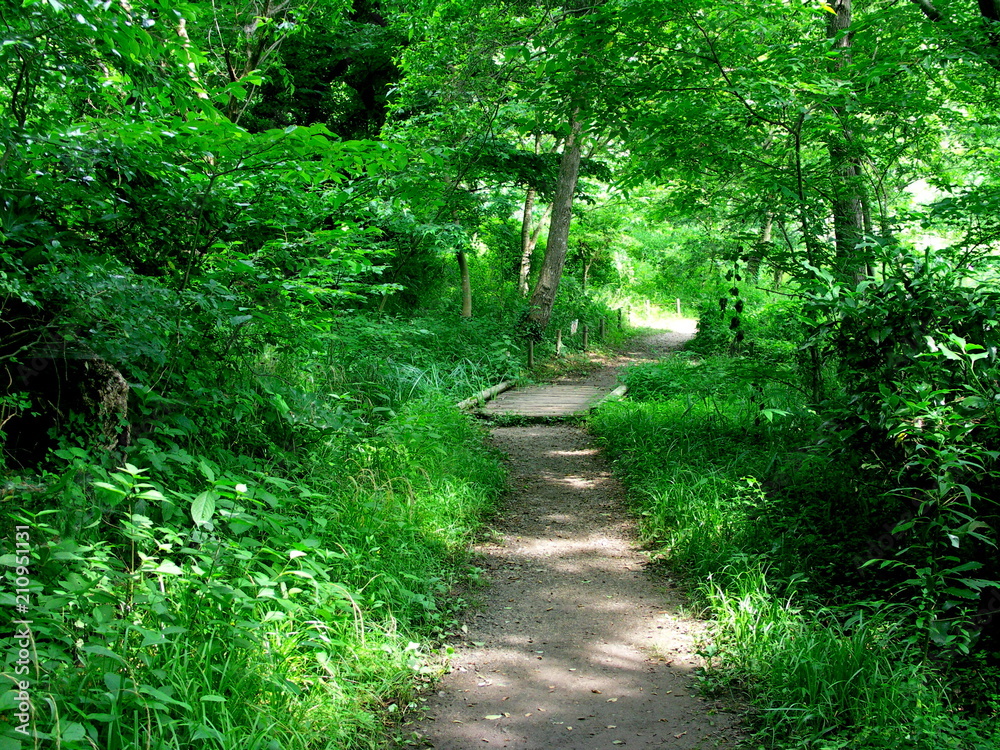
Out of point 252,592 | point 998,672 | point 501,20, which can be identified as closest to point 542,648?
point 252,592

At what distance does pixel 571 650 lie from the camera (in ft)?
13.5

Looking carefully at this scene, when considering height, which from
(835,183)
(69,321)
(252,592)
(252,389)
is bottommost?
(252,592)

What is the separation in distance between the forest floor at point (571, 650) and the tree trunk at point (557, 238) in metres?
9.29

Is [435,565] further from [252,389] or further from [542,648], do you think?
[252,389]

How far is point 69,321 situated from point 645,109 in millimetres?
6274

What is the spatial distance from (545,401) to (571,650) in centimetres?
782

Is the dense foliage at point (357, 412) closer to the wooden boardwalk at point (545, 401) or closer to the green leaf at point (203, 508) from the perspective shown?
the green leaf at point (203, 508)

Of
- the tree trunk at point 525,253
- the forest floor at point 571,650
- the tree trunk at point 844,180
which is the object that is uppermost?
the tree trunk at point 525,253

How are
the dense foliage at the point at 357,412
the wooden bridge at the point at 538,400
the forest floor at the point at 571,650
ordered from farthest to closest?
the wooden bridge at the point at 538,400 < the forest floor at the point at 571,650 < the dense foliage at the point at 357,412

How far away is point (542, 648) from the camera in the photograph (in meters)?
4.14

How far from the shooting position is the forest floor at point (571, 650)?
330cm

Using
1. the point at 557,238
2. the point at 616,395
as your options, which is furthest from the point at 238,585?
the point at 557,238

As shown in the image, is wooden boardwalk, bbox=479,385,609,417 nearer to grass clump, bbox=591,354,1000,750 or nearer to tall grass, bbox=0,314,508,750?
grass clump, bbox=591,354,1000,750

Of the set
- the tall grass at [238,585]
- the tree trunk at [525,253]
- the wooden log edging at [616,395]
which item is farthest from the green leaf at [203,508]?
the tree trunk at [525,253]
